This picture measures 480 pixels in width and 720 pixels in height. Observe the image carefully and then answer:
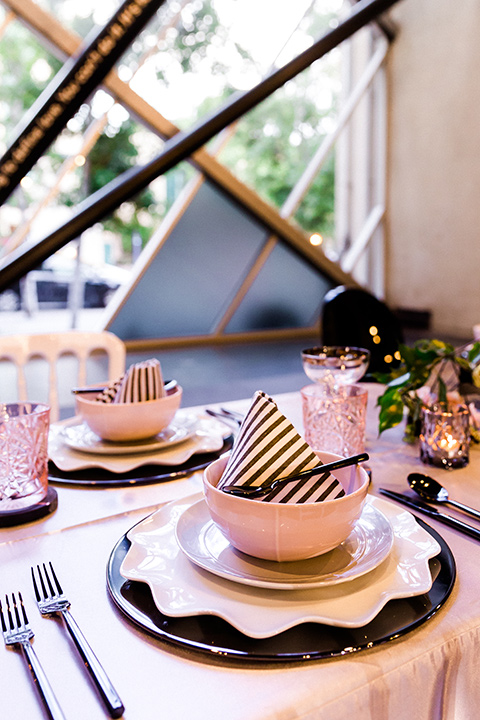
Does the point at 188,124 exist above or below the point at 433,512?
above

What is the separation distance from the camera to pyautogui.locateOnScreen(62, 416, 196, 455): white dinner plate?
98 cm

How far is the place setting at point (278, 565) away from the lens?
0.50 meters

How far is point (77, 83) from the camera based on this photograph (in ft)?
15.4

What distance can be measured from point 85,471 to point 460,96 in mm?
6669

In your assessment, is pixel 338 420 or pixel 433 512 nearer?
pixel 433 512

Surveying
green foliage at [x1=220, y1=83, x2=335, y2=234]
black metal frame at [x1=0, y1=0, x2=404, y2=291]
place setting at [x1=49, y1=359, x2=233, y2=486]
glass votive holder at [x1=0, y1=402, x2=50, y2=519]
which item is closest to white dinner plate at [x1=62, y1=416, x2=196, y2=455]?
place setting at [x1=49, y1=359, x2=233, y2=486]

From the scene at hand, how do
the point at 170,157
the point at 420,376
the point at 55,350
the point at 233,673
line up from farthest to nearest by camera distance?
1. the point at 170,157
2. the point at 55,350
3. the point at 420,376
4. the point at 233,673

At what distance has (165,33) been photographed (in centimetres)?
588

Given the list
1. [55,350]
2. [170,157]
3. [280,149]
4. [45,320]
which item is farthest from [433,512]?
[280,149]

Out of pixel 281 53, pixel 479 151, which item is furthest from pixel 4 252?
pixel 479 151

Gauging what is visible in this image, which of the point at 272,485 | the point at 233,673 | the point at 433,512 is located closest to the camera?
the point at 233,673

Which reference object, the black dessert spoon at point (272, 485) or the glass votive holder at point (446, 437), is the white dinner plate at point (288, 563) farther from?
the glass votive holder at point (446, 437)

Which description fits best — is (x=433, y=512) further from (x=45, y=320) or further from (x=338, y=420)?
(x=45, y=320)

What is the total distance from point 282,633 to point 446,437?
541 mm
